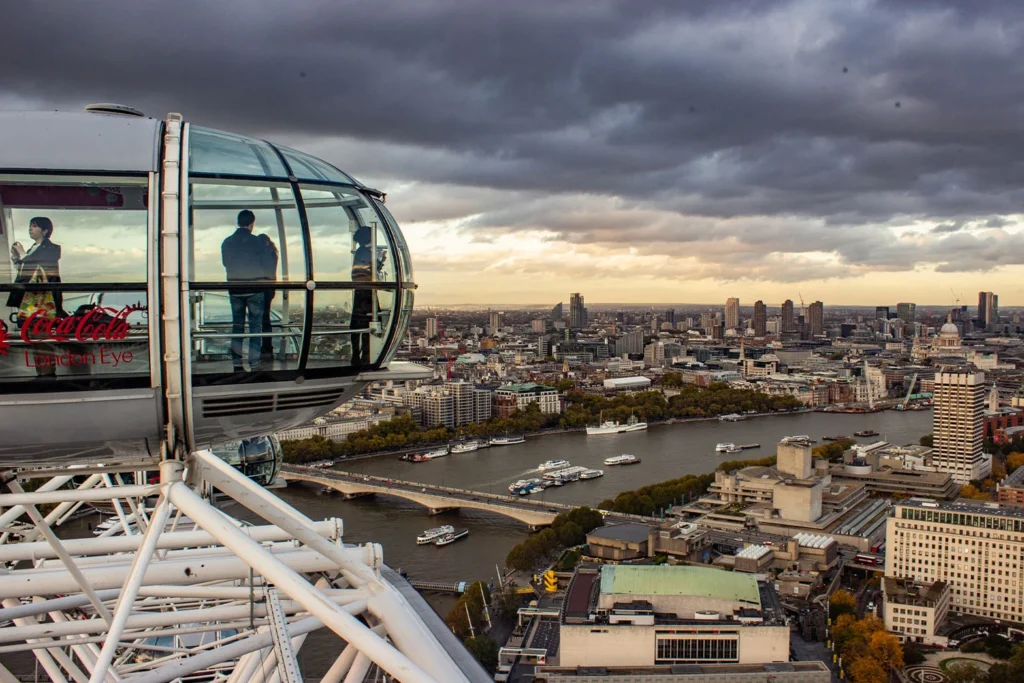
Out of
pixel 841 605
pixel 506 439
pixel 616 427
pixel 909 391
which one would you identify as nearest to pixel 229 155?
pixel 841 605

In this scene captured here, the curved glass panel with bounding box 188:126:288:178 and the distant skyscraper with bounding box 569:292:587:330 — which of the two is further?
the distant skyscraper with bounding box 569:292:587:330

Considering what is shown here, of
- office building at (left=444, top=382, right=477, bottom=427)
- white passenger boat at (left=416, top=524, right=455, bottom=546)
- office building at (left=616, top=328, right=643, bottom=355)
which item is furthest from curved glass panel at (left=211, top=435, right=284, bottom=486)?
office building at (left=616, top=328, right=643, bottom=355)

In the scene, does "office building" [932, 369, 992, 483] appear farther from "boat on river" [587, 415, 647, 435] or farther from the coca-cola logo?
the coca-cola logo

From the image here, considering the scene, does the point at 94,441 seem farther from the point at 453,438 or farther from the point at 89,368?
the point at 453,438

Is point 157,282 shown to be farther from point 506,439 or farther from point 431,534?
point 506,439

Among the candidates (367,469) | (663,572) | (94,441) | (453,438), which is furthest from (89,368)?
(453,438)

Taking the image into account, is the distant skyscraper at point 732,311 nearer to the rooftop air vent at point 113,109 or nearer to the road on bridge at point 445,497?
the road on bridge at point 445,497

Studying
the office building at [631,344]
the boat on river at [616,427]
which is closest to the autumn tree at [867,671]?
the boat on river at [616,427]
